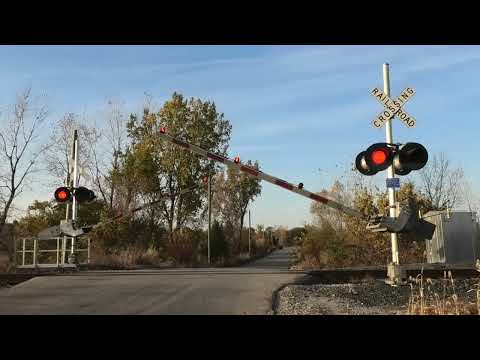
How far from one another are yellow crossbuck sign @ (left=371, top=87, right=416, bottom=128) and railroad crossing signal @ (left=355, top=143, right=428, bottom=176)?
1.47 meters

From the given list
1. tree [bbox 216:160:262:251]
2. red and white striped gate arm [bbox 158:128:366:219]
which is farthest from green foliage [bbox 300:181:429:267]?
tree [bbox 216:160:262:251]

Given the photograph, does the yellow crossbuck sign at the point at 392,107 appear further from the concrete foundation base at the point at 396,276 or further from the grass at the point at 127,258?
the grass at the point at 127,258

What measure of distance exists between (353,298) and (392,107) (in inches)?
145

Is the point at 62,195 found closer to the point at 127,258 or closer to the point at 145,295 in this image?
the point at 145,295

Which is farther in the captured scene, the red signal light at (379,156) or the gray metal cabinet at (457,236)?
the gray metal cabinet at (457,236)

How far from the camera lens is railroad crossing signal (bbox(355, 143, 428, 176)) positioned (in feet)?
26.8

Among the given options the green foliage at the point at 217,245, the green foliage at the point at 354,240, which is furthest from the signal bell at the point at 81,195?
the green foliage at the point at 217,245

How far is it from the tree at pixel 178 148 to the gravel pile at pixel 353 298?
24632 mm

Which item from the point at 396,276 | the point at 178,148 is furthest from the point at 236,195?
the point at 396,276

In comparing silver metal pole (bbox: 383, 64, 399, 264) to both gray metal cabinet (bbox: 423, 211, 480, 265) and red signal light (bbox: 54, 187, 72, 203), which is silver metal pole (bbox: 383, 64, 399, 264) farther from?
red signal light (bbox: 54, 187, 72, 203)

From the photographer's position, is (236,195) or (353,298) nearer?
(353,298)

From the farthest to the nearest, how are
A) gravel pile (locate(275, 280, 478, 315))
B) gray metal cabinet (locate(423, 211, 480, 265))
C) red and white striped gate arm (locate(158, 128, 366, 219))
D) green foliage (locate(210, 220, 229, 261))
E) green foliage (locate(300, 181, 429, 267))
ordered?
green foliage (locate(210, 220, 229, 261)), green foliage (locate(300, 181, 429, 267)), red and white striped gate arm (locate(158, 128, 366, 219)), gray metal cabinet (locate(423, 211, 480, 265)), gravel pile (locate(275, 280, 478, 315))

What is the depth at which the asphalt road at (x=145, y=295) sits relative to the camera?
328 inches

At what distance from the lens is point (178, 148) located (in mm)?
35219
